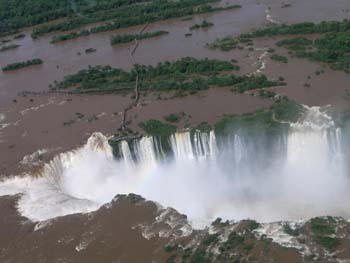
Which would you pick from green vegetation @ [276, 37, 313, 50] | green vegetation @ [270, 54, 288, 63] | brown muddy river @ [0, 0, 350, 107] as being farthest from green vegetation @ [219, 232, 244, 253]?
green vegetation @ [276, 37, 313, 50]

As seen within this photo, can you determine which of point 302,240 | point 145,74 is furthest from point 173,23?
point 302,240

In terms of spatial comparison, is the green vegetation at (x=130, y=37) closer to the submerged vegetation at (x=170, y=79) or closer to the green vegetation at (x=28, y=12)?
the submerged vegetation at (x=170, y=79)

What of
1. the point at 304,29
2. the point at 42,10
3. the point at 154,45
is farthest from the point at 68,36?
the point at 304,29

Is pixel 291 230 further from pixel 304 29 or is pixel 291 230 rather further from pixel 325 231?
pixel 304 29

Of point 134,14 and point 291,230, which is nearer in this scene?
point 291,230

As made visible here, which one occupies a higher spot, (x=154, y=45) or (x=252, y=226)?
(x=154, y=45)

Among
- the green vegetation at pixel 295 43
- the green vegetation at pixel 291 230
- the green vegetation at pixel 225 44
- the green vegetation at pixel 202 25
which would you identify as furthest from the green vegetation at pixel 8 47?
the green vegetation at pixel 291 230
